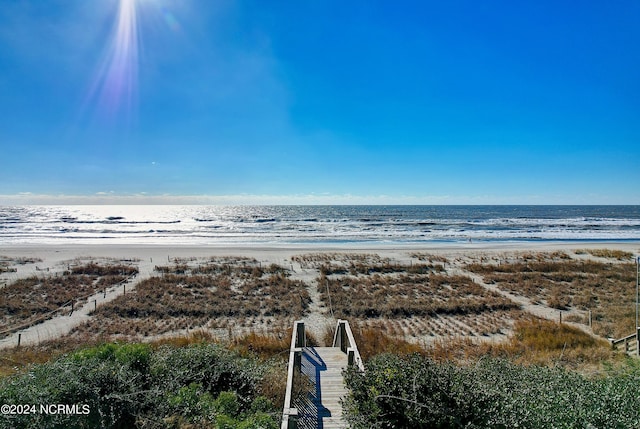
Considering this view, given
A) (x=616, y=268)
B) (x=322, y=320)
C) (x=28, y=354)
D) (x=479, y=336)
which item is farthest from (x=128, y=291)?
(x=616, y=268)

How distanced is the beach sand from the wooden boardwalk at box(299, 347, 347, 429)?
563 centimetres

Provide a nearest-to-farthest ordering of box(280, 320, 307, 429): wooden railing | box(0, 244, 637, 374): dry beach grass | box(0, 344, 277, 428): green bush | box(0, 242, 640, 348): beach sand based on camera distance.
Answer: box(280, 320, 307, 429): wooden railing
box(0, 344, 277, 428): green bush
box(0, 244, 637, 374): dry beach grass
box(0, 242, 640, 348): beach sand

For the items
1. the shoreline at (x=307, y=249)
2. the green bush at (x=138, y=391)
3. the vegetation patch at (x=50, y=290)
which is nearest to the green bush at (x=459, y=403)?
the green bush at (x=138, y=391)

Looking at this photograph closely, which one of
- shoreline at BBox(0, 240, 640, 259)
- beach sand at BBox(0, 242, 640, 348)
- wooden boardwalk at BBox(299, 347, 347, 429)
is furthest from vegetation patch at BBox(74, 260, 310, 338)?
shoreline at BBox(0, 240, 640, 259)

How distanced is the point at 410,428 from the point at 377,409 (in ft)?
1.40

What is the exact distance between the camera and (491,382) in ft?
18.5

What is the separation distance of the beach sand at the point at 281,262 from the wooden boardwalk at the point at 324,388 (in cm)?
563

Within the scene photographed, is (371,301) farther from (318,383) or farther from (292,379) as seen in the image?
(292,379)

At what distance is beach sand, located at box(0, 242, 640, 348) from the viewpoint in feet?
48.1

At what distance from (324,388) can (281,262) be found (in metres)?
24.1

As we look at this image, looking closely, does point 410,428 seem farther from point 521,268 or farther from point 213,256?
point 213,256

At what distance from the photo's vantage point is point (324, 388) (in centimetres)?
674

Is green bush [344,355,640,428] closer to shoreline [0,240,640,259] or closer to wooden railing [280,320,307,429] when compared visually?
wooden railing [280,320,307,429]

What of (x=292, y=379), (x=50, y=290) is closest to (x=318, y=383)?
(x=292, y=379)
